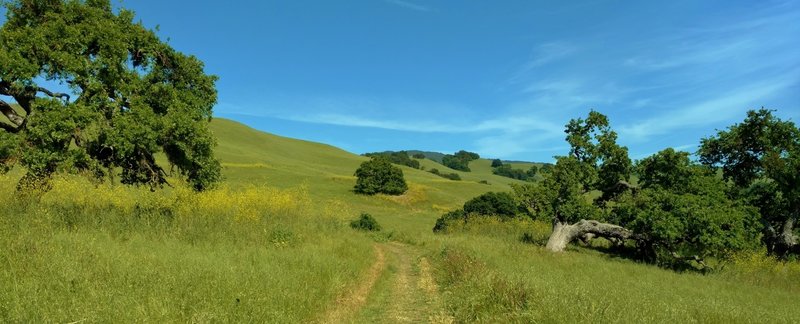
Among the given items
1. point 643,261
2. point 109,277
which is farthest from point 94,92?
point 643,261

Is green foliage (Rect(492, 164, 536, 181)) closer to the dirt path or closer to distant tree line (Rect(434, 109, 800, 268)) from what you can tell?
distant tree line (Rect(434, 109, 800, 268))

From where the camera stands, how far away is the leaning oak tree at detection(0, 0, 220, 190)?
1377cm

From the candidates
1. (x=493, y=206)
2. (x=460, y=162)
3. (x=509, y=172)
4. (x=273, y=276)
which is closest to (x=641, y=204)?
(x=273, y=276)

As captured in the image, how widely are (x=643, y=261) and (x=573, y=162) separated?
19.5ft

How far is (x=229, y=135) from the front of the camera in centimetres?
10675

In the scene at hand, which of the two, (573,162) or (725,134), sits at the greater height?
(725,134)

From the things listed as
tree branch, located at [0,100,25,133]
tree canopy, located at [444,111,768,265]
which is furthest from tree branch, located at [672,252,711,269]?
tree branch, located at [0,100,25,133]

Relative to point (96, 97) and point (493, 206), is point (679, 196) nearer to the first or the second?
point (96, 97)

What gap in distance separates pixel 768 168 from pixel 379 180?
43.8 meters

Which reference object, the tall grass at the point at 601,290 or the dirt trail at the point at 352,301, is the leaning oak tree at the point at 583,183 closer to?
the tall grass at the point at 601,290

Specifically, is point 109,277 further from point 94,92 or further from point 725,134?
point 725,134

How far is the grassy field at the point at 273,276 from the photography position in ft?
22.0

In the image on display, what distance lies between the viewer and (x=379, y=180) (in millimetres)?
62219

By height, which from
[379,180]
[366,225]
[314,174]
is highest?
[314,174]
